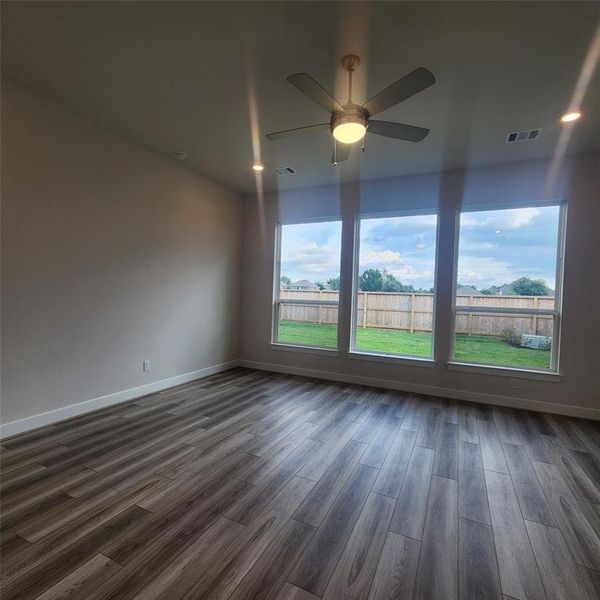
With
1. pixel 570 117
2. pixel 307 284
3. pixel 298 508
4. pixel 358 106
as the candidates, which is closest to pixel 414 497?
pixel 298 508

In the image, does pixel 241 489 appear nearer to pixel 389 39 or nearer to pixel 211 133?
pixel 389 39

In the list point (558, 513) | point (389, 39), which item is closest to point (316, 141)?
point (389, 39)

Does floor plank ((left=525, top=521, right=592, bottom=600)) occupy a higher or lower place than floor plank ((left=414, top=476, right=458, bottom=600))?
higher

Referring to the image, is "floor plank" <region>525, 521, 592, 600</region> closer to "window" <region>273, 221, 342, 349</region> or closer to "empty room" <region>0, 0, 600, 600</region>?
"empty room" <region>0, 0, 600, 600</region>

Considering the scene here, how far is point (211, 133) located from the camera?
3.41m

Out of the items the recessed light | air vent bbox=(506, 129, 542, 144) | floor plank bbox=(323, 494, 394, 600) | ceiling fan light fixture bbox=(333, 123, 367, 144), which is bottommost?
floor plank bbox=(323, 494, 394, 600)

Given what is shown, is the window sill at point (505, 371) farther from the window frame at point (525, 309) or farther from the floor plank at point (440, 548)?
the floor plank at point (440, 548)

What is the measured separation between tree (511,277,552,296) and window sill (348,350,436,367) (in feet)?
4.50

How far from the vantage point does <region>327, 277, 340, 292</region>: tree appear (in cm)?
499

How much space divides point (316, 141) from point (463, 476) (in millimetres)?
3406

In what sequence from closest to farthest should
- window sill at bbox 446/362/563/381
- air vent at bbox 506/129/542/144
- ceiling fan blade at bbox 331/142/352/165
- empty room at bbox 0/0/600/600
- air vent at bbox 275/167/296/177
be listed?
empty room at bbox 0/0/600/600, ceiling fan blade at bbox 331/142/352/165, air vent at bbox 506/129/542/144, window sill at bbox 446/362/563/381, air vent at bbox 275/167/296/177

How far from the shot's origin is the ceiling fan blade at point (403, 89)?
1.81 metres

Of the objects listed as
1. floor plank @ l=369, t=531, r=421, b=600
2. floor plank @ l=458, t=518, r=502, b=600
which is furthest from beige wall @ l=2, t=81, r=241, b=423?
floor plank @ l=458, t=518, r=502, b=600

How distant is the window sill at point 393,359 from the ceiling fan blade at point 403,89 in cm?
324
